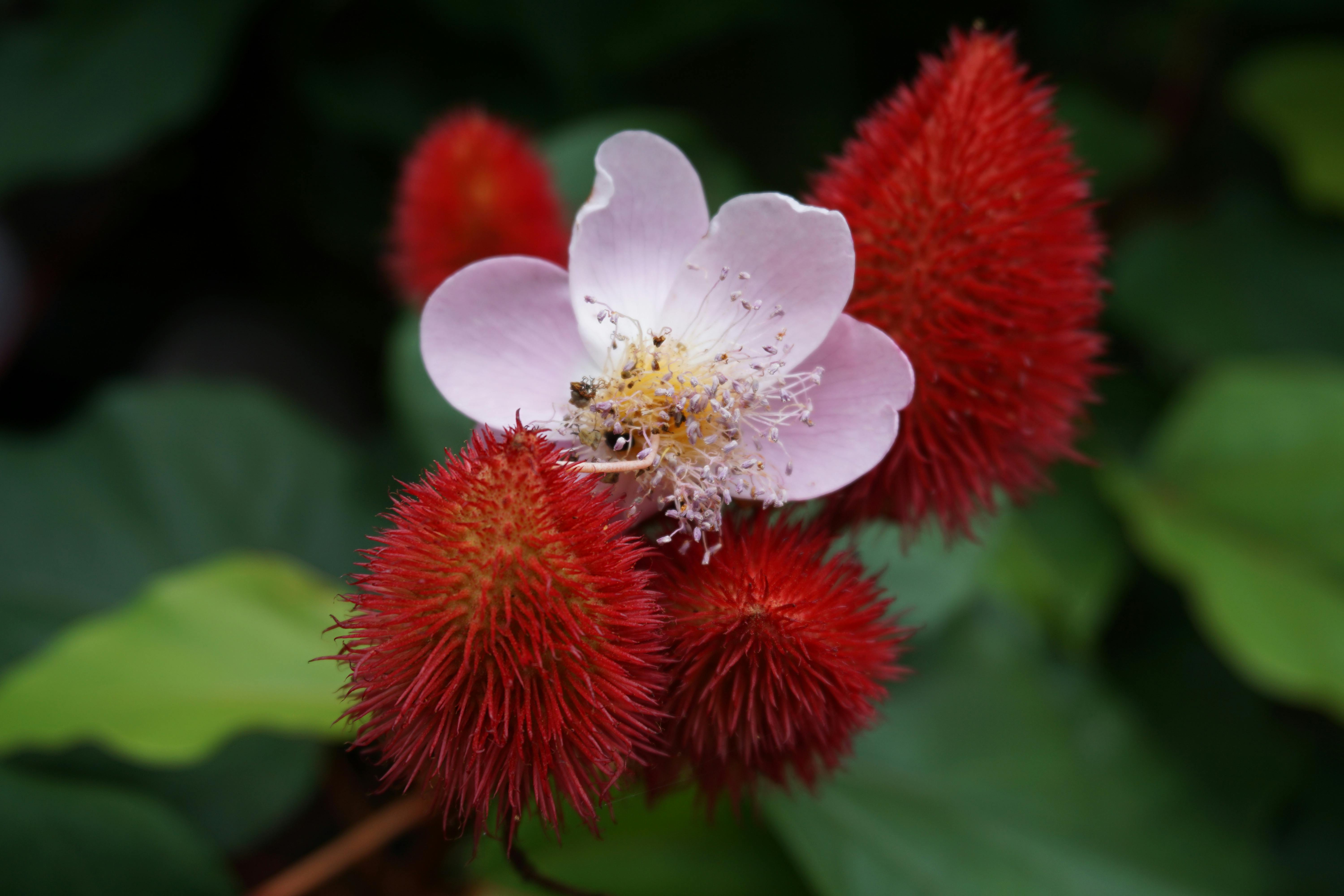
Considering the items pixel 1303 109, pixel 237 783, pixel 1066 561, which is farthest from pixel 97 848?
pixel 1303 109

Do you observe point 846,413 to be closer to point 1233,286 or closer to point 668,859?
point 668,859

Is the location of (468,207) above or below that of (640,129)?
below

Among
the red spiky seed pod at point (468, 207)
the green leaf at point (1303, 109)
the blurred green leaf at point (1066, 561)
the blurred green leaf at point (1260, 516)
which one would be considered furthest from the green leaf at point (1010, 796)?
the green leaf at point (1303, 109)

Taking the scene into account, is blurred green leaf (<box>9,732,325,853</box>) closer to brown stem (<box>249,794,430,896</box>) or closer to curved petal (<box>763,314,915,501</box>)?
brown stem (<box>249,794,430,896</box>)

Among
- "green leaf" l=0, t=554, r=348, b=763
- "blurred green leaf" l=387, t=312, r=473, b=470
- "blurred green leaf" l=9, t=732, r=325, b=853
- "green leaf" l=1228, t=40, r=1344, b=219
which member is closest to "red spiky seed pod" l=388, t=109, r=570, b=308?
"blurred green leaf" l=387, t=312, r=473, b=470

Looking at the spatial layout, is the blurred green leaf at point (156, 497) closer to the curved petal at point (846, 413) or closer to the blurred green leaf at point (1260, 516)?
the curved petal at point (846, 413)
